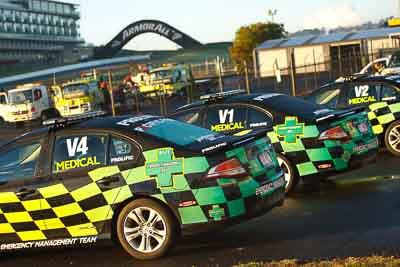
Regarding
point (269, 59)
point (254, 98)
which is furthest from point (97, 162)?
point (269, 59)

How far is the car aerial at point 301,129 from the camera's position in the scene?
29.2 feet

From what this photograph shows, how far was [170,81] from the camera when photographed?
38.0 meters

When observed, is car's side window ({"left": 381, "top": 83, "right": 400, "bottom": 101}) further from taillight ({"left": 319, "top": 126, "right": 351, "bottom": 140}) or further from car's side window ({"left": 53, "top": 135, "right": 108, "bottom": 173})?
car's side window ({"left": 53, "top": 135, "right": 108, "bottom": 173})

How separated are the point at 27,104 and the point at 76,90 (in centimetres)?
245

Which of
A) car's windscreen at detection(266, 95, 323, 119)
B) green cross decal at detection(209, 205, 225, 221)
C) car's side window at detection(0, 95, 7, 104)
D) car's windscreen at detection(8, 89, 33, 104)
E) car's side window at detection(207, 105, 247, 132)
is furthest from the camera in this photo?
car's side window at detection(0, 95, 7, 104)

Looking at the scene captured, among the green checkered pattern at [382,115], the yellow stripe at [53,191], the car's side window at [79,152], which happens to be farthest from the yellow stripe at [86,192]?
the green checkered pattern at [382,115]

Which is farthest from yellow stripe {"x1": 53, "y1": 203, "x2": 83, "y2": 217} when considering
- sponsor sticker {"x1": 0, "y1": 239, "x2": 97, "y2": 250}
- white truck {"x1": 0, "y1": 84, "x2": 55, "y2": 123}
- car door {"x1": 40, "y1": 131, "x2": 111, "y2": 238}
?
white truck {"x1": 0, "y1": 84, "x2": 55, "y2": 123}

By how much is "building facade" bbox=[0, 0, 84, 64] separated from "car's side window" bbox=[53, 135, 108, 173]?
96.9 meters

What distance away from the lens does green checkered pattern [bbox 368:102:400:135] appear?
1162cm

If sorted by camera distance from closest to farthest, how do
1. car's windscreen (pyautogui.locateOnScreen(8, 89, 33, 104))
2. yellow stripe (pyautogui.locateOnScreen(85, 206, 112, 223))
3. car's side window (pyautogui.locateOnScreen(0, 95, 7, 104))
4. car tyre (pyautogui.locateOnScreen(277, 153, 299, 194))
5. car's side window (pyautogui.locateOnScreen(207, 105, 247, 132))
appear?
yellow stripe (pyautogui.locateOnScreen(85, 206, 112, 223))
car tyre (pyautogui.locateOnScreen(277, 153, 299, 194))
car's side window (pyautogui.locateOnScreen(207, 105, 247, 132))
car's windscreen (pyautogui.locateOnScreen(8, 89, 33, 104))
car's side window (pyautogui.locateOnScreen(0, 95, 7, 104))

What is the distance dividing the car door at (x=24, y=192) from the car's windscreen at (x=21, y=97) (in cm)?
2753

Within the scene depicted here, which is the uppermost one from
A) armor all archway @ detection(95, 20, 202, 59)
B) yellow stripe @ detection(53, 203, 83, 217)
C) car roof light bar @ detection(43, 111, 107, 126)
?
armor all archway @ detection(95, 20, 202, 59)

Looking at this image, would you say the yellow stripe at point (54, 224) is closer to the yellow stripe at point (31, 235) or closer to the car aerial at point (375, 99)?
the yellow stripe at point (31, 235)

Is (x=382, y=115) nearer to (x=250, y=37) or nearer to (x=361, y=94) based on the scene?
(x=361, y=94)
